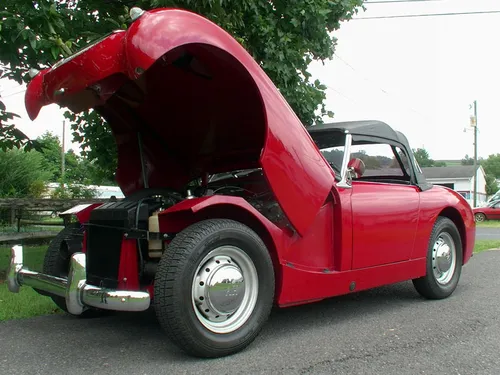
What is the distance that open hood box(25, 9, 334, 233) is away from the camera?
290cm

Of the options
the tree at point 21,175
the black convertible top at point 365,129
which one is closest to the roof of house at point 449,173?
the tree at point 21,175

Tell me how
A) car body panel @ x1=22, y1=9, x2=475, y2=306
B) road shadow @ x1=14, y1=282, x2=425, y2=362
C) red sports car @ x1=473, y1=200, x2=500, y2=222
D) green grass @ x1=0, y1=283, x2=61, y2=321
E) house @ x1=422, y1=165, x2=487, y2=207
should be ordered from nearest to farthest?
car body panel @ x1=22, y1=9, x2=475, y2=306, road shadow @ x1=14, y1=282, x2=425, y2=362, green grass @ x1=0, y1=283, x2=61, y2=321, red sports car @ x1=473, y1=200, x2=500, y2=222, house @ x1=422, y1=165, x2=487, y2=207

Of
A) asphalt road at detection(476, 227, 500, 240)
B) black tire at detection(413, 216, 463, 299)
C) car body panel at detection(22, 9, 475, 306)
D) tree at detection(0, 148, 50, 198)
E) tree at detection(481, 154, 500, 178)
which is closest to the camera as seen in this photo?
car body panel at detection(22, 9, 475, 306)

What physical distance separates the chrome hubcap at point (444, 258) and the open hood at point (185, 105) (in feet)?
6.34

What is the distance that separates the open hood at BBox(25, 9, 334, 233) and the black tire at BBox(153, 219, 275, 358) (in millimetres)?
486

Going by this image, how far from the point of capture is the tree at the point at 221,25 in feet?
16.7

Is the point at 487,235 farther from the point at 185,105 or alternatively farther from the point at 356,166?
the point at 185,105

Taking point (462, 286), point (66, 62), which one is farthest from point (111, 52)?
point (462, 286)

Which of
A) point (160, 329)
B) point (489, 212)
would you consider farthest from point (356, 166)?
point (489, 212)

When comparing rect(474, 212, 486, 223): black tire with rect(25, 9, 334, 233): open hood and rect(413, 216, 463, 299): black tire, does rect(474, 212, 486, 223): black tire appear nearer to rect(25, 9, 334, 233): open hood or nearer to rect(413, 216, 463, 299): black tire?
rect(413, 216, 463, 299): black tire

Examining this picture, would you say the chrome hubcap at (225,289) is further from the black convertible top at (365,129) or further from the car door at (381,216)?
the black convertible top at (365,129)

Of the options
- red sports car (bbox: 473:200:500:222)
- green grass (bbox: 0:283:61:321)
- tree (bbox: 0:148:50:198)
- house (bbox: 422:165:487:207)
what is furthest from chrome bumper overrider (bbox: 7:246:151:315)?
house (bbox: 422:165:487:207)

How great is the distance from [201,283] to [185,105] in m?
1.76

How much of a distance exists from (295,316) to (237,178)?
4.73 feet
